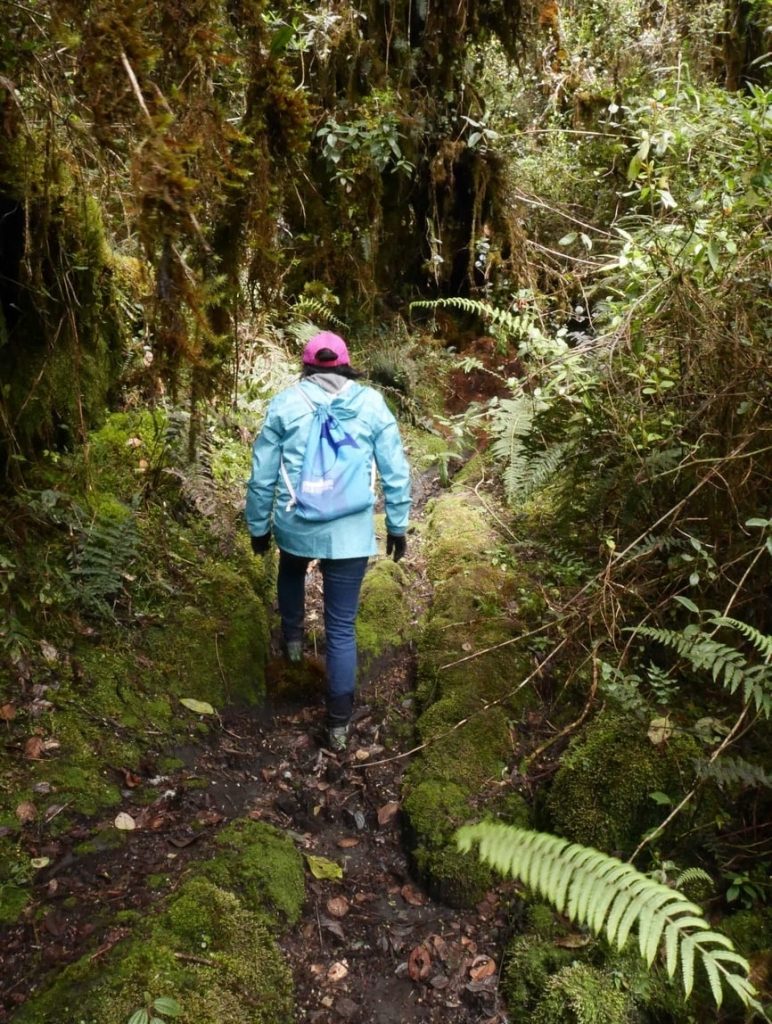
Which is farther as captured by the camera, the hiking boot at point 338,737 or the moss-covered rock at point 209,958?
the hiking boot at point 338,737

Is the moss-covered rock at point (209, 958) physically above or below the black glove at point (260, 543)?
below

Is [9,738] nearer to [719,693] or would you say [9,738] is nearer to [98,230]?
[98,230]

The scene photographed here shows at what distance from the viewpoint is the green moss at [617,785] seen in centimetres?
327

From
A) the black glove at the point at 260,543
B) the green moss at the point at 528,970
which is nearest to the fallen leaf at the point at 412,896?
the green moss at the point at 528,970

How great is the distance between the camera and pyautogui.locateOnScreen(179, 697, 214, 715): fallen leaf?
160 inches

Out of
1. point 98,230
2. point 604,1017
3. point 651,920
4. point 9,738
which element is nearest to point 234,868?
point 9,738

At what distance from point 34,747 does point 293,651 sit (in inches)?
69.9

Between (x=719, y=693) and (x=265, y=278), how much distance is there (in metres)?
3.15

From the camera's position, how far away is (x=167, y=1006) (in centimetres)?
227

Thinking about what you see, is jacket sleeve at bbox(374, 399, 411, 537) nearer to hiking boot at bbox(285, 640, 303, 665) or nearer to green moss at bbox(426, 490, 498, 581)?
hiking boot at bbox(285, 640, 303, 665)

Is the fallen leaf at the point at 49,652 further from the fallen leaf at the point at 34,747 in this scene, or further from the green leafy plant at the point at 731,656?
the green leafy plant at the point at 731,656

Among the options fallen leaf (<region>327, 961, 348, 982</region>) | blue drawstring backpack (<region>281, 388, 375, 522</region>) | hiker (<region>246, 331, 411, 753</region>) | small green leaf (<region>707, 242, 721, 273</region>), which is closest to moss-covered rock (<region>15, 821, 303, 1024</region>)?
fallen leaf (<region>327, 961, 348, 982</region>)

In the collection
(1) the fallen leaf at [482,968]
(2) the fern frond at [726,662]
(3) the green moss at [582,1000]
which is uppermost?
(2) the fern frond at [726,662]

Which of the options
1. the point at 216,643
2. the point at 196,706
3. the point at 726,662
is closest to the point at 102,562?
the point at 216,643
